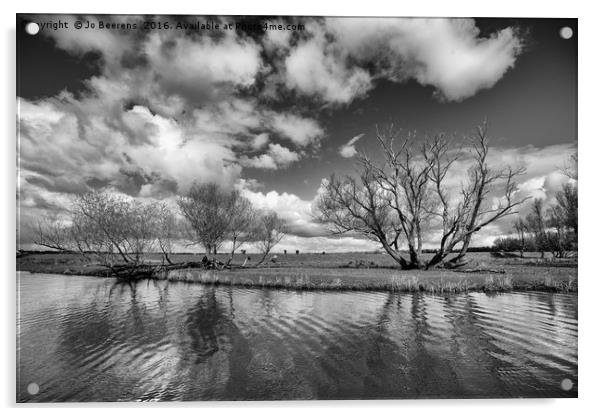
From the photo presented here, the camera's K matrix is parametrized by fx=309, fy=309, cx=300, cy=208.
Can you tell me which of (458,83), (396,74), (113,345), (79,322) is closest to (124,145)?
(113,345)

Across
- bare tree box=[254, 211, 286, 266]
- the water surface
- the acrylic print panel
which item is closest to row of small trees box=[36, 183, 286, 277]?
bare tree box=[254, 211, 286, 266]

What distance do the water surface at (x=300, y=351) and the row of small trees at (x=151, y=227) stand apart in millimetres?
3050

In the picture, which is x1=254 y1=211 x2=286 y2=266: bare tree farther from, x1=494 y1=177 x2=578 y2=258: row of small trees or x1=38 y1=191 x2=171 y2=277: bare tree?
x1=494 y1=177 x2=578 y2=258: row of small trees

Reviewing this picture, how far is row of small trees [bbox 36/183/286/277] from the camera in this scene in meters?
11.5

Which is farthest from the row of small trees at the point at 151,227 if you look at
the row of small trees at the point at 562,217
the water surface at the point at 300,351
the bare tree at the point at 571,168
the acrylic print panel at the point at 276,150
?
the row of small trees at the point at 562,217

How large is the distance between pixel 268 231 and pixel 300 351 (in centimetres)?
1898

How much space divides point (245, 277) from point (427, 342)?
1375 cm

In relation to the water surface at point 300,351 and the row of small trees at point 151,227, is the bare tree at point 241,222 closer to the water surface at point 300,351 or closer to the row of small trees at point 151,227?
the row of small trees at point 151,227

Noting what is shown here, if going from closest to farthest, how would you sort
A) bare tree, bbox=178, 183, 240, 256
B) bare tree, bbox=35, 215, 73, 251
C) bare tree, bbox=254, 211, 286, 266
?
bare tree, bbox=35, 215, 73, 251
bare tree, bbox=178, 183, 240, 256
bare tree, bbox=254, 211, 286, 266

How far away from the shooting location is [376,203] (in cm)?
2139

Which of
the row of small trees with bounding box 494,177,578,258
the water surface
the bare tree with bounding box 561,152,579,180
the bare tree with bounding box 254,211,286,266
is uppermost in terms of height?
the bare tree with bounding box 561,152,579,180

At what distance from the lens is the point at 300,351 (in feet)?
22.1

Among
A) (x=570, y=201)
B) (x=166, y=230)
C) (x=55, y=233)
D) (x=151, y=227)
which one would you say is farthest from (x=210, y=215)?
(x=570, y=201)
